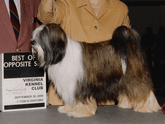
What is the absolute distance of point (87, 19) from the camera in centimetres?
216

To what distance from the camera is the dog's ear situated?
1660 mm

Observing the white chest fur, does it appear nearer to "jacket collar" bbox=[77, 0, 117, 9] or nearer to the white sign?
the white sign

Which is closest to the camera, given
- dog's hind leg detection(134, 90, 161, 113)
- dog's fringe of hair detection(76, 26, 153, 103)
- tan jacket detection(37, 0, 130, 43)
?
dog's fringe of hair detection(76, 26, 153, 103)

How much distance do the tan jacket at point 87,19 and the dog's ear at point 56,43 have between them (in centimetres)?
41

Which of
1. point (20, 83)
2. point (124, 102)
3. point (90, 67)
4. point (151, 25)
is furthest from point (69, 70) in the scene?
point (151, 25)

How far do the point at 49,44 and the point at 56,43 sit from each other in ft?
0.19

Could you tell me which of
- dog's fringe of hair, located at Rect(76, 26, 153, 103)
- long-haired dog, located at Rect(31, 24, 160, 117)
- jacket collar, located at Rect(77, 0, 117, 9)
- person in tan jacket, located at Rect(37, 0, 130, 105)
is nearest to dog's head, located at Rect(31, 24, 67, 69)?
long-haired dog, located at Rect(31, 24, 160, 117)

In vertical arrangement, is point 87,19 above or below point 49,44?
above

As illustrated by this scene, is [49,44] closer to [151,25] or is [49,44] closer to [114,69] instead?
[114,69]

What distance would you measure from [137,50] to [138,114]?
0.61 m

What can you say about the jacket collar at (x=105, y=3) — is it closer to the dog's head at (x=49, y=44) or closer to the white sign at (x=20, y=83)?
the dog's head at (x=49, y=44)

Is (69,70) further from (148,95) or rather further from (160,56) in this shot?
(160,56)

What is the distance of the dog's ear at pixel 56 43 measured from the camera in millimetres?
1660

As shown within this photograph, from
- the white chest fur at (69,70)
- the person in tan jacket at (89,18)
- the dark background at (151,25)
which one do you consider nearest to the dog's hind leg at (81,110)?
the white chest fur at (69,70)
